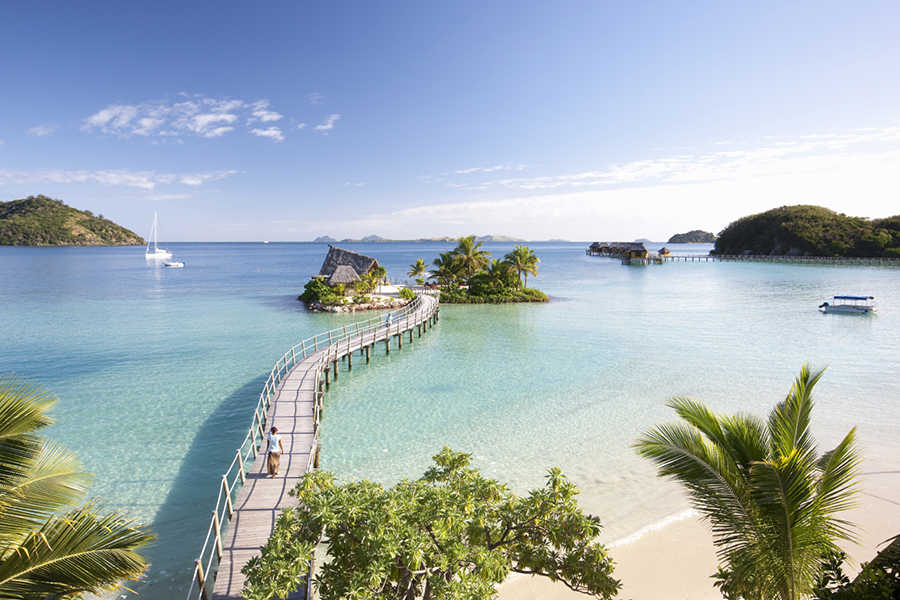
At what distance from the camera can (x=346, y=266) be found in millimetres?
45531

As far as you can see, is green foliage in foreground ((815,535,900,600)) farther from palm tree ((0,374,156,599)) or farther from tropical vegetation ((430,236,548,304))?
tropical vegetation ((430,236,548,304))

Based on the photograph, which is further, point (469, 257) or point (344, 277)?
point (469, 257)

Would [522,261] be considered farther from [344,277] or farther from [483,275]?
[344,277]

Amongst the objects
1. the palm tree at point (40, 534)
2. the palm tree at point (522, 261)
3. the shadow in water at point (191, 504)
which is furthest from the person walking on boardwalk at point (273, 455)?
the palm tree at point (522, 261)

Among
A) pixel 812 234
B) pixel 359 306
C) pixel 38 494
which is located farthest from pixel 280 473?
pixel 812 234

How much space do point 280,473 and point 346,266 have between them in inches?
1395

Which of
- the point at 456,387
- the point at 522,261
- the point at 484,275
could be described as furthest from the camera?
the point at 484,275

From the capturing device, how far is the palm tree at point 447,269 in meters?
49.4

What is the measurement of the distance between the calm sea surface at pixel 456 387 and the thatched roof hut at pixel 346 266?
5.08 meters

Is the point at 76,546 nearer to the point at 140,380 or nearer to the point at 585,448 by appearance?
the point at 585,448

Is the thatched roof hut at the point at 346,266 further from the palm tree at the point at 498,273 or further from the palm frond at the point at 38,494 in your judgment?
the palm frond at the point at 38,494

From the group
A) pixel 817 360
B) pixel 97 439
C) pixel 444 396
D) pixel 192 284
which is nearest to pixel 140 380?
pixel 97 439

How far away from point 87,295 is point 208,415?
46410 millimetres

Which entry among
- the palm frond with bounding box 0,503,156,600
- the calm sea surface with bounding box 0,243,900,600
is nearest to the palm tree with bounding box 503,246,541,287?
the calm sea surface with bounding box 0,243,900,600
